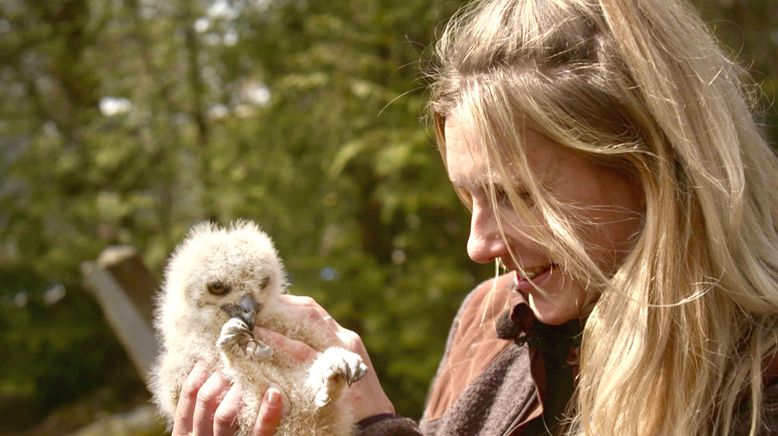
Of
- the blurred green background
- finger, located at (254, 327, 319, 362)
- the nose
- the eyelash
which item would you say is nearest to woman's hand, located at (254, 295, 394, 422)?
finger, located at (254, 327, 319, 362)

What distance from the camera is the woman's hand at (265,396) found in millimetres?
1859

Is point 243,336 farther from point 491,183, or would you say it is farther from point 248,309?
point 491,183

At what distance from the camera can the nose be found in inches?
73.4

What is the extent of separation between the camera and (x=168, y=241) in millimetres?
5832

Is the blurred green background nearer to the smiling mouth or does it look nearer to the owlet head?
the owlet head

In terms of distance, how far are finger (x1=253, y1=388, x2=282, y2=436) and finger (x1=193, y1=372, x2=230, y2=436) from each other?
131mm

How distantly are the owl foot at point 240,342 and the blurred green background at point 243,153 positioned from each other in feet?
6.76

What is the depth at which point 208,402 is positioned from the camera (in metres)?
1.94

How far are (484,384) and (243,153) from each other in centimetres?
362

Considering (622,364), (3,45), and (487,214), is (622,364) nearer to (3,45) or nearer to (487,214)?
(487,214)

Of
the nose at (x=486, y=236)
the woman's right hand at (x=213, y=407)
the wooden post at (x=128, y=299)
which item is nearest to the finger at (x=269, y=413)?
the woman's right hand at (x=213, y=407)

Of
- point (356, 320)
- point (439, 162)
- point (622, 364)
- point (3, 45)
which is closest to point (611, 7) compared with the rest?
point (622, 364)

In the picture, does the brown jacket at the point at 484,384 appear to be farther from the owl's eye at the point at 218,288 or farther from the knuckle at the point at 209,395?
the owl's eye at the point at 218,288

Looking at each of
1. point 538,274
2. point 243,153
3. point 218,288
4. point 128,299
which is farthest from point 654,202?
→ point 243,153
